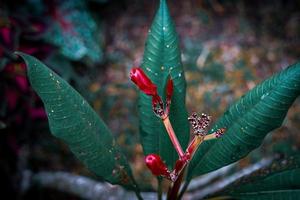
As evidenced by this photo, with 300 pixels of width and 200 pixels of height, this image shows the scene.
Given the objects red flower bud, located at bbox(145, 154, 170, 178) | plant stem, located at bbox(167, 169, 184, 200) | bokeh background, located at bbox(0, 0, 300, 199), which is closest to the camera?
red flower bud, located at bbox(145, 154, 170, 178)

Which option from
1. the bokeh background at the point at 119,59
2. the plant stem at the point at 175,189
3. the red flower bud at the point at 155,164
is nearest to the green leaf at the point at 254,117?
the plant stem at the point at 175,189

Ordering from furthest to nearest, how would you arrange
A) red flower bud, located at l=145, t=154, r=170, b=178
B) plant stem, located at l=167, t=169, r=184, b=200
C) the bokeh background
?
the bokeh background
plant stem, located at l=167, t=169, r=184, b=200
red flower bud, located at l=145, t=154, r=170, b=178

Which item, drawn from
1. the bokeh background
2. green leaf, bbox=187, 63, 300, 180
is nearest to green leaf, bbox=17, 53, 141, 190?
green leaf, bbox=187, 63, 300, 180

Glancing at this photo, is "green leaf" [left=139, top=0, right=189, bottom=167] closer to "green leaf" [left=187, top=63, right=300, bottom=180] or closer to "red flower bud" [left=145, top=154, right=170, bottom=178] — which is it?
"green leaf" [left=187, top=63, right=300, bottom=180]

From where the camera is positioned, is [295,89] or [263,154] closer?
[295,89]

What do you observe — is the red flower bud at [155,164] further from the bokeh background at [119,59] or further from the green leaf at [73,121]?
the bokeh background at [119,59]

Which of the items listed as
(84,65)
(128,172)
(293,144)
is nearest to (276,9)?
(293,144)

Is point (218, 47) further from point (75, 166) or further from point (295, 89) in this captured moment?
point (295, 89)
